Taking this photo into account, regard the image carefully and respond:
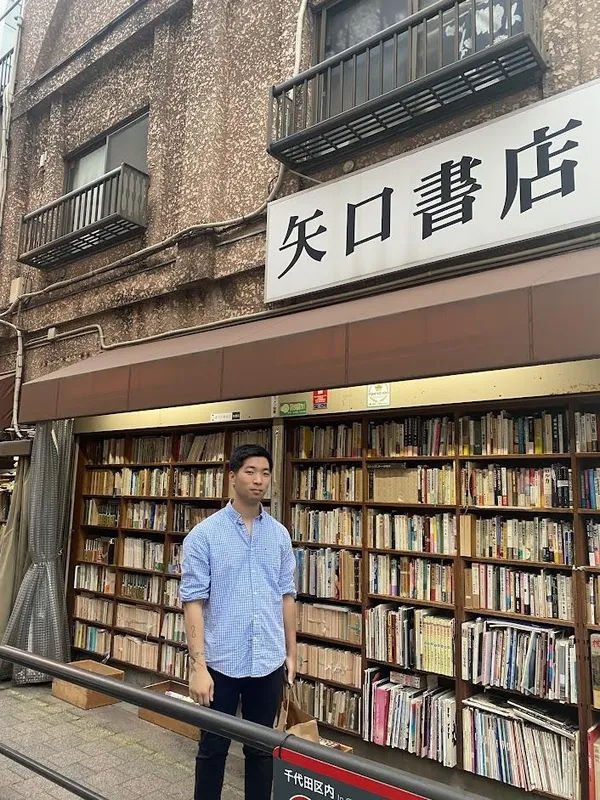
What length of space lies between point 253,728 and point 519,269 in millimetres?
2735

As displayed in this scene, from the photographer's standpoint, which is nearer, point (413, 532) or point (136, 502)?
point (413, 532)

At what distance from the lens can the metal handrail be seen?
1.48 metres

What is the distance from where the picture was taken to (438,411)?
3.99m

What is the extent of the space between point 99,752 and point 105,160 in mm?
6027

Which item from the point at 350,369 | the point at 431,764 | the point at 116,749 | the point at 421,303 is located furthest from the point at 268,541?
the point at 116,749

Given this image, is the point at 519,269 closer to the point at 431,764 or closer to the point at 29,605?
the point at 431,764

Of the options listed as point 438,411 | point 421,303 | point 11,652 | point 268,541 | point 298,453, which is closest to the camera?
point 11,652

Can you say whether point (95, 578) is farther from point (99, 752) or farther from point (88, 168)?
point (88, 168)

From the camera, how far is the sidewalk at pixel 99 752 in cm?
362

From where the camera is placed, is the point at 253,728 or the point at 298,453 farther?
the point at 298,453

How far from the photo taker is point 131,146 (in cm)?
688

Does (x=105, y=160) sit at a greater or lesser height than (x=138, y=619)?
greater

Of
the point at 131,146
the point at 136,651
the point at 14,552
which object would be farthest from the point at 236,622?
the point at 131,146

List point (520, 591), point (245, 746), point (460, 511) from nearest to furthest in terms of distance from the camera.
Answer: point (245, 746) → point (520, 591) → point (460, 511)
